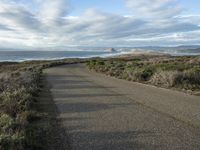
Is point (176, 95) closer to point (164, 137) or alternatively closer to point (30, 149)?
point (164, 137)

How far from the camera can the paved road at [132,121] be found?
7.43 meters

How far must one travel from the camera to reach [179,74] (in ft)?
63.7

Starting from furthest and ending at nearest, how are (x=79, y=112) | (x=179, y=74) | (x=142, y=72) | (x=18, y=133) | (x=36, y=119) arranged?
(x=142, y=72) → (x=179, y=74) → (x=79, y=112) → (x=36, y=119) → (x=18, y=133)

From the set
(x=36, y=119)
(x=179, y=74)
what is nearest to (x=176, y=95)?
(x=179, y=74)

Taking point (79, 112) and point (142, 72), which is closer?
point (79, 112)

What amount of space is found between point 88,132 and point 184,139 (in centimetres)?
229

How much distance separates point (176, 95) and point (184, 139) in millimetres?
7544

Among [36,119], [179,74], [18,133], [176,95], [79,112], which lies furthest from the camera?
[179,74]

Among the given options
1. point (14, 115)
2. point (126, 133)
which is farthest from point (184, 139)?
point (14, 115)

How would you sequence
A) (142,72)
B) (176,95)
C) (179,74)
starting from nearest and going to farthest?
(176,95) < (179,74) < (142,72)

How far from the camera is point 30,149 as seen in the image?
6852 millimetres

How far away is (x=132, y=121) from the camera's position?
31.4 ft

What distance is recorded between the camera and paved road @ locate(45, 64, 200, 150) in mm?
7430

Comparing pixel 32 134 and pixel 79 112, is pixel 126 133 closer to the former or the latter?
pixel 32 134
